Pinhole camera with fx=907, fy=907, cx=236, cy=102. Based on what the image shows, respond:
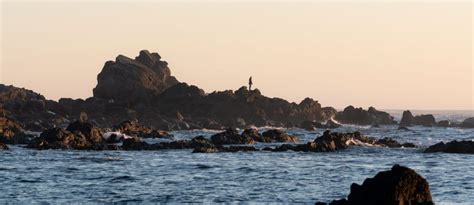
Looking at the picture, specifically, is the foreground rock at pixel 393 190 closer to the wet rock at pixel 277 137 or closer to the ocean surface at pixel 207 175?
the ocean surface at pixel 207 175

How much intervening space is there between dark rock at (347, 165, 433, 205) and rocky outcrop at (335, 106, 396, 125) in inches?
5101

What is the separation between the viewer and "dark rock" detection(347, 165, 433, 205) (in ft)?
95.7

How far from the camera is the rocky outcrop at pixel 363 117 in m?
159

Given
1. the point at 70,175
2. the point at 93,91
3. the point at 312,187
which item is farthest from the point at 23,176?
the point at 93,91

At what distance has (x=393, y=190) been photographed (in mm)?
29109

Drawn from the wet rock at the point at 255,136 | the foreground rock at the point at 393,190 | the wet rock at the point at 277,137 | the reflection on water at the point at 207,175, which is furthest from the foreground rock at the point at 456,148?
the foreground rock at the point at 393,190

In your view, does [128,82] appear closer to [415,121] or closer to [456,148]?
[415,121]

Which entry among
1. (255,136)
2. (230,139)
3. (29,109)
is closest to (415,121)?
(29,109)

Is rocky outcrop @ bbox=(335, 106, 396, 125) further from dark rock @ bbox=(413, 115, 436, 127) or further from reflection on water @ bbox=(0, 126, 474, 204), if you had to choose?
reflection on water @ bbox=(0, 126, 474, 204)

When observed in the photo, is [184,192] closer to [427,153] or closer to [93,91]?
[427,153]

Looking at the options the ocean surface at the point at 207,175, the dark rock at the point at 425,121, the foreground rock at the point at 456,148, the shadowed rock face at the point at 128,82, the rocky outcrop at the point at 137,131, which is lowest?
the ocean surface at the point at 207,175

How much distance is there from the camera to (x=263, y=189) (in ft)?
139

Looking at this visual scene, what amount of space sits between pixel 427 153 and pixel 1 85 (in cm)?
10240

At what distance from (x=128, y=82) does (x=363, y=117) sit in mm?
42568
